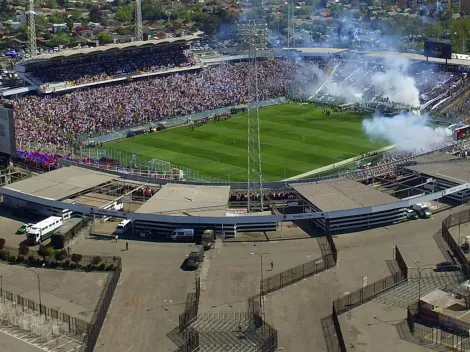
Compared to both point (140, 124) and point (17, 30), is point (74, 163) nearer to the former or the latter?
point (140, 124)

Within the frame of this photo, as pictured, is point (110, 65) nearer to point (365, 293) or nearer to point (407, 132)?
point (407, 132)

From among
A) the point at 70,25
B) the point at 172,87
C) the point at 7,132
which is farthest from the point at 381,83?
the point at 70,25

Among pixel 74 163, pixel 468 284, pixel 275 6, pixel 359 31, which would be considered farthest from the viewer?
pixel 275 6

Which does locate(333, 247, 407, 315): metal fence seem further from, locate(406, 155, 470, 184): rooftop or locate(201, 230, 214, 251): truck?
locate(406, 155, 470, 184): rooftop

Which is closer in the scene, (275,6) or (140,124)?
(140,124)

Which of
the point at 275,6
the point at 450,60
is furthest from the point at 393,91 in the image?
the point at 275,6
